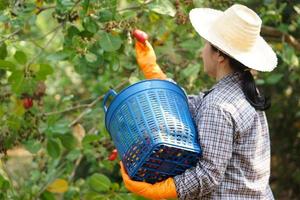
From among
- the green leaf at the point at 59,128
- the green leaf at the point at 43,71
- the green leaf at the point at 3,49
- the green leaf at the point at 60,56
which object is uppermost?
the green leaf at the point at 60,56

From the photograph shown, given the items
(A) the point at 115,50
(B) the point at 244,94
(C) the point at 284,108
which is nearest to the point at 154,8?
(A) the point at 115,50

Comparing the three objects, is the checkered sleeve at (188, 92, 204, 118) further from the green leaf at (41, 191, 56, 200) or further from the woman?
the green leaf at (41, 191, 56, 200)

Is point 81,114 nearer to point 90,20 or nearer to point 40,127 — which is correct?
point 40,127

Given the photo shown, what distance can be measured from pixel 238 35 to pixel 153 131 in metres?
0.50

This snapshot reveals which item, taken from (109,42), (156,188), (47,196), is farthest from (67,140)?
(156,188)

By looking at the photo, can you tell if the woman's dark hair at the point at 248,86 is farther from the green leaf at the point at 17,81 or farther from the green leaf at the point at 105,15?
the green leaf at the point at 17,81

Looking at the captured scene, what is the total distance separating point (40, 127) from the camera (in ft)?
10.8

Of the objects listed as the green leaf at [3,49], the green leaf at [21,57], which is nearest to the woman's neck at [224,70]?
the green leaf at [21,57]

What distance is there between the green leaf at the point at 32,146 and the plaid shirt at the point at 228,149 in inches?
40.8

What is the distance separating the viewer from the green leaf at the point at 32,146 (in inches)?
127

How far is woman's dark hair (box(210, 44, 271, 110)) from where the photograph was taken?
2436 mm

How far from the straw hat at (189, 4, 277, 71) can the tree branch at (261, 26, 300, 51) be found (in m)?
1.60

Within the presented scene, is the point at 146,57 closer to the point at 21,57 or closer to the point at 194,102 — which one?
the point at 194,102

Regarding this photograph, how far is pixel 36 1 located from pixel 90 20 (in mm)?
408
